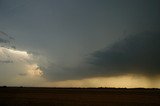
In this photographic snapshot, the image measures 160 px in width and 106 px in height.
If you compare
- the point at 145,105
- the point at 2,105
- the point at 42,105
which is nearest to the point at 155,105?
the point at 145,105

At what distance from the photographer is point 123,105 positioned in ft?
161

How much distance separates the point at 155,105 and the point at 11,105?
25.8 m

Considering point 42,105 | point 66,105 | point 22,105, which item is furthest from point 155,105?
point 22,105

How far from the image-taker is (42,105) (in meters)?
47.3

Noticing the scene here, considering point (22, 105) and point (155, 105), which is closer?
point (22, 105)

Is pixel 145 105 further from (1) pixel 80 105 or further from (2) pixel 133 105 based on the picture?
(1) pixel 80 105

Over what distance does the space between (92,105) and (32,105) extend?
10.6 m

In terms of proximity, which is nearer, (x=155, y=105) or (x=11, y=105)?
(x=11, y=105)

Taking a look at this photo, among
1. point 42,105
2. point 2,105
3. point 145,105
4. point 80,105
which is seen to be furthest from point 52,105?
point 145,105

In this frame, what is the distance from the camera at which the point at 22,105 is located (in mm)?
45938

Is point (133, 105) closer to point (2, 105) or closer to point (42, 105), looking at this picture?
point (42, 105)

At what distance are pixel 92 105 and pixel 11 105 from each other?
1408 cm

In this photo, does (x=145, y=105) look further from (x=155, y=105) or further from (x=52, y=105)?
(x=52, y=105)

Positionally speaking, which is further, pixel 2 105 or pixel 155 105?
pixel 155 105
